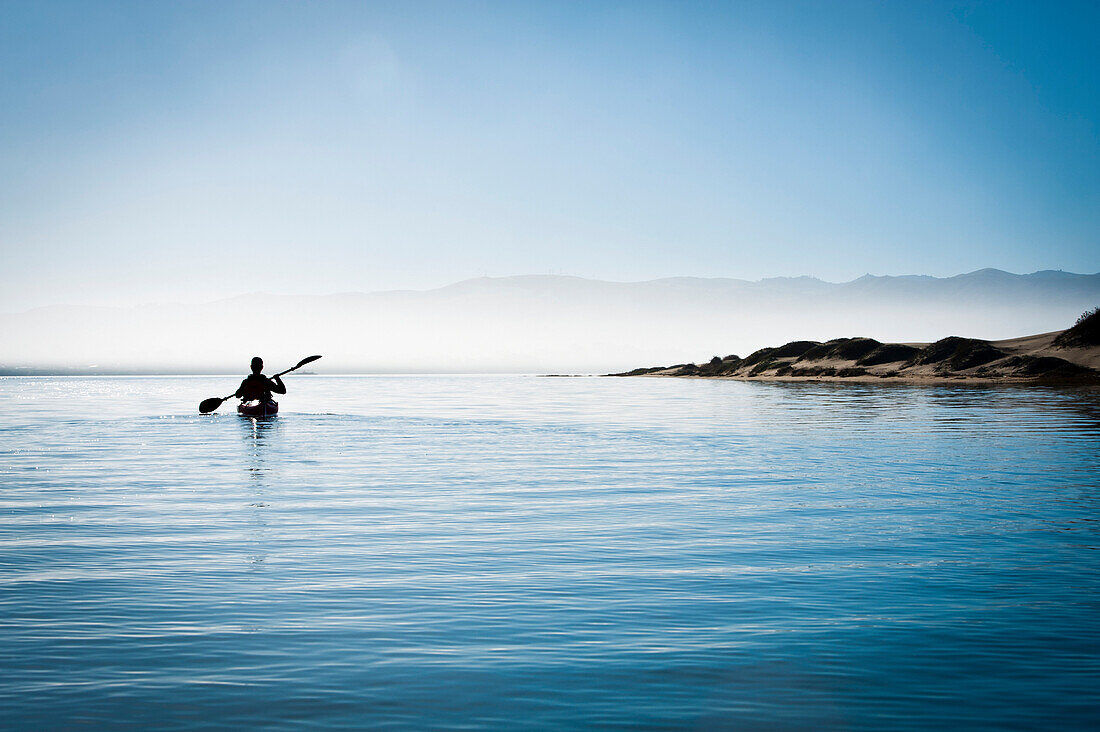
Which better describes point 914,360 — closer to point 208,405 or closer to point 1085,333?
point 1085,333

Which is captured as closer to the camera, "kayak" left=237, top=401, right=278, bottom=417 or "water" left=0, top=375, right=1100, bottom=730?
"water" left=0, top=375, right=1100, bottom=730

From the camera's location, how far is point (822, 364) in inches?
4631

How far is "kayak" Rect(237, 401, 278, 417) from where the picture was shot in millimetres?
46781

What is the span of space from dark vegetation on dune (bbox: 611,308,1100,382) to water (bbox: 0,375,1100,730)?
71.5m

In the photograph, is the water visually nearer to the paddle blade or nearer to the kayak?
the kayak

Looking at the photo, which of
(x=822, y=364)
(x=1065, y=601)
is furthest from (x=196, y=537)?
(x=822, y=364)

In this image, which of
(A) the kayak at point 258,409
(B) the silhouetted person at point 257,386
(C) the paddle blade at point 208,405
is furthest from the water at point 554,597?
(C) the paddle blade at point 208,405

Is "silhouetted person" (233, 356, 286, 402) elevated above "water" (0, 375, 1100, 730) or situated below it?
above

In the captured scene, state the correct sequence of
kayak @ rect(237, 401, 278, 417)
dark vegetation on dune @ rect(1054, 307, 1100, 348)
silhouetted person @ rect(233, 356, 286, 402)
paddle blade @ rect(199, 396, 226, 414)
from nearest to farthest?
kayak @ rect(237, 401, 278, 417) < silhouetted person @ rect(233, 356, 286, 402) < paddle blade @ rect(199, 396, 226, 414) < dark vegetation on dune @ rect(1054, 307, 1100, 348)

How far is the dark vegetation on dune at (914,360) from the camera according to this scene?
82812mm

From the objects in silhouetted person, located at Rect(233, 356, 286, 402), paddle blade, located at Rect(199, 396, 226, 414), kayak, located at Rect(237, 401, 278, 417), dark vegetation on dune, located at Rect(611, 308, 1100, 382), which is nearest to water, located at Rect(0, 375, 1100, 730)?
kayak, located at Rect(237, 401, 278, 417)

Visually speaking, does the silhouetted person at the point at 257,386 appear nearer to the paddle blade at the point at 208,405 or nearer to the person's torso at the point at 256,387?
the person's torso at the point at 256,387

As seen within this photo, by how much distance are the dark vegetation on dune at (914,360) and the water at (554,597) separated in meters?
71.5

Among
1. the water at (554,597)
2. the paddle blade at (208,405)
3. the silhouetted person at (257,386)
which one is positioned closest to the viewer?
the water at (554,597)
